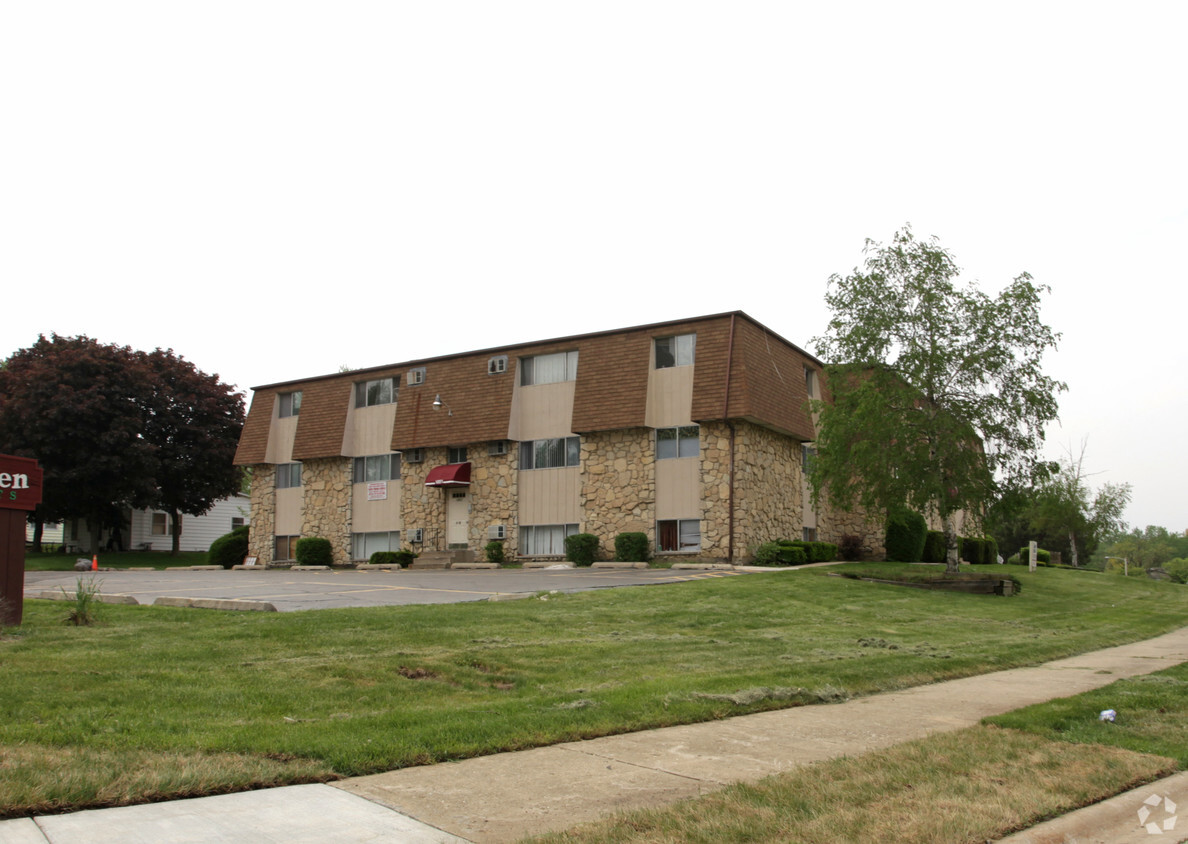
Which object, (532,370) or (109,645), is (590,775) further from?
(532,370)

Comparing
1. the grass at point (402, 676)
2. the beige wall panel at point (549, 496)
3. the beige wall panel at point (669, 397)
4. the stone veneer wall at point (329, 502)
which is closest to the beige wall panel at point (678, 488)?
the beige wall panel at point (669, 397)

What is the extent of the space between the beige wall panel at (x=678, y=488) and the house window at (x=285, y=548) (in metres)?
16.7

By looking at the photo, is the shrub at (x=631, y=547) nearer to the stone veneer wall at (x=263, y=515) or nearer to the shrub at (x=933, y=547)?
the shrub at (x=933, y=547)

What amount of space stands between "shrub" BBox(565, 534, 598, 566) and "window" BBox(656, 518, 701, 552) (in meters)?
2.05

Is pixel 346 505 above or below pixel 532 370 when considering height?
below

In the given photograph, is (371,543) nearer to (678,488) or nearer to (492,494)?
(492,494)

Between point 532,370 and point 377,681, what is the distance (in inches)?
941

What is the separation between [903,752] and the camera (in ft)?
19.4

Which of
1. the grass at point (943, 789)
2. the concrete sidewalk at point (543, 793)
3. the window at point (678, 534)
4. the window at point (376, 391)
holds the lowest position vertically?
the concrete sidewalk at point (543, 793)

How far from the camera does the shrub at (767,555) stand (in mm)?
26703

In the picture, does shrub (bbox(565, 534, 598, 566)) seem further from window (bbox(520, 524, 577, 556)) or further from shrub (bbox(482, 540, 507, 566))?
shrub (bbox(482, 540, 507, 566))

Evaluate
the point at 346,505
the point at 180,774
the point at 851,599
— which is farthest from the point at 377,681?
the point at 346,505

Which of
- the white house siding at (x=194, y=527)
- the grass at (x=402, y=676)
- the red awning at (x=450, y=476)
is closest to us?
the grass at (x=402, y=676)

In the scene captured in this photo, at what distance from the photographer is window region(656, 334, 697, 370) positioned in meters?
28.5
